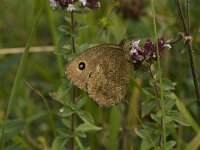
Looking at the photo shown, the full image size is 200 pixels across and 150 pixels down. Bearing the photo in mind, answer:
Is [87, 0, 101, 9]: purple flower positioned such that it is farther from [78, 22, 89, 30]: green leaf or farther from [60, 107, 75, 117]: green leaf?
[60, 107, 75, 117]: green leaf

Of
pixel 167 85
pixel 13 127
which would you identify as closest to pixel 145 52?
pixel 167 85

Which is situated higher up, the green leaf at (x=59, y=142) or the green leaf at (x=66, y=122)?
the green leaf at (x=66, y=122)

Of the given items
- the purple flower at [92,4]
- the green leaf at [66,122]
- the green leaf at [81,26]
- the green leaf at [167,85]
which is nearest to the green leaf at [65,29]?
the green leaf at [81,26]

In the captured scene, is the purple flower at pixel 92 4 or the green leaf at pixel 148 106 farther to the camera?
the purple flower at pixel 92 4

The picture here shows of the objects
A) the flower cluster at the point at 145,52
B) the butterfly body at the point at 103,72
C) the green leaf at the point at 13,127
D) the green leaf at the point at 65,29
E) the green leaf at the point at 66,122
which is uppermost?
the green leaf at the point at 65,29

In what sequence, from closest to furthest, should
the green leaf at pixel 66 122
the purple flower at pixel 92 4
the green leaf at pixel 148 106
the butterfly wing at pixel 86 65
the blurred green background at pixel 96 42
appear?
the butterfly wing at pixel 86 65 < the green leaf at pixel 148 106 < the purple flower at pixel 92 4 < the green leaf at pixel 66 122 < the blurred green background at pixel 96 42

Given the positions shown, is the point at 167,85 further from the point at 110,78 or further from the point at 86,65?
the point at 86,65

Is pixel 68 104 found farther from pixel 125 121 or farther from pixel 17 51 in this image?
pixel 17 51

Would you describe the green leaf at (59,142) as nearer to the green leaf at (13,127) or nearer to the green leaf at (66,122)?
the green leaf at (66,122)
